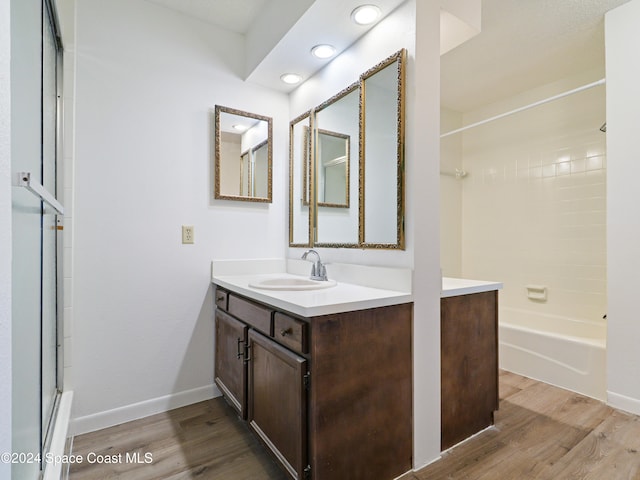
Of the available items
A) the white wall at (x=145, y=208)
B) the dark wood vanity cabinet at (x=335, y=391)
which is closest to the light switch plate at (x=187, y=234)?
the white wall at (x=145, y=208)

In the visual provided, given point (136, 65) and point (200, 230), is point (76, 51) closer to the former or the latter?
point (136, 65)

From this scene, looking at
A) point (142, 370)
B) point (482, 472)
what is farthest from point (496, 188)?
point (142, 370)

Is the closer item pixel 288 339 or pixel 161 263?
pixel 288 339

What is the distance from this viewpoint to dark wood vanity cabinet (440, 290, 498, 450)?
5.25 ft

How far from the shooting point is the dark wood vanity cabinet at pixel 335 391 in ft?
3.99

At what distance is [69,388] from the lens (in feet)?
5.69

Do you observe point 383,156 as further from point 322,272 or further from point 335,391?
point 335,391

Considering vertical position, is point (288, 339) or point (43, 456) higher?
point (288, 339)

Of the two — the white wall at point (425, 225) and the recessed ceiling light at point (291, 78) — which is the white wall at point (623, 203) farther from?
the recessed ceiling light at point (291, 78)

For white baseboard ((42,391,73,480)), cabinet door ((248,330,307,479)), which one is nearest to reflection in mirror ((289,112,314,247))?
cabinet door ((248,330,307,479))

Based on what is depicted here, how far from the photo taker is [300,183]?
2.35 m

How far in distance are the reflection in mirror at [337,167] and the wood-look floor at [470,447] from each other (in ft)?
3.82

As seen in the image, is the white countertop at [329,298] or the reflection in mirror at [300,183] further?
the reflection in mirror at [300,183]

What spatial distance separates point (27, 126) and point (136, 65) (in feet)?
3.74
